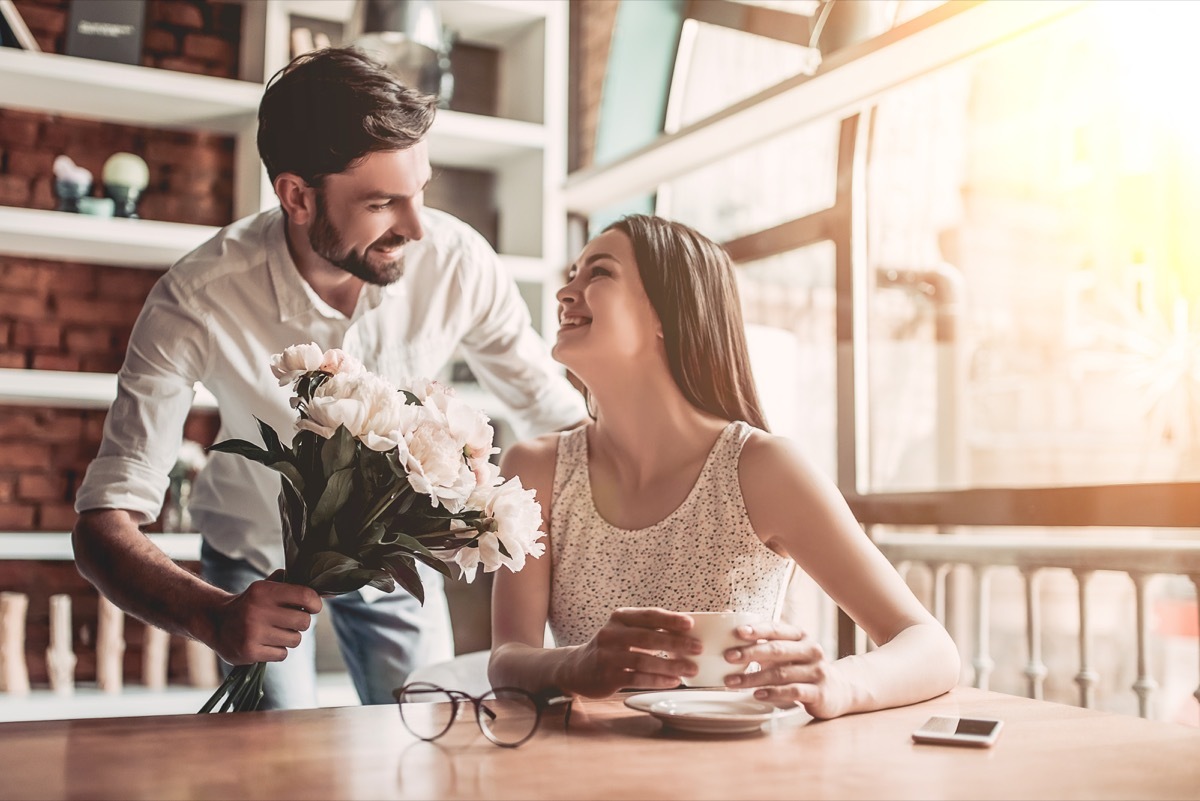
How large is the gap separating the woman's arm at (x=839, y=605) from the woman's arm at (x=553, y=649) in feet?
0.27

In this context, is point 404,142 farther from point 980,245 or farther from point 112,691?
point 980,245

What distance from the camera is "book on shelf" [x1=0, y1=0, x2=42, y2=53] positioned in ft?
9.75

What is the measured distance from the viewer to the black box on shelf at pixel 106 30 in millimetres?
3213

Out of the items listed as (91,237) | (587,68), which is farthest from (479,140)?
(91,237)

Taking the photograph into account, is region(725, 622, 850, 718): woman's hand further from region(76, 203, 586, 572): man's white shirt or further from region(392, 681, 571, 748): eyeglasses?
region(76, 203, 586, 572): man's white shirt

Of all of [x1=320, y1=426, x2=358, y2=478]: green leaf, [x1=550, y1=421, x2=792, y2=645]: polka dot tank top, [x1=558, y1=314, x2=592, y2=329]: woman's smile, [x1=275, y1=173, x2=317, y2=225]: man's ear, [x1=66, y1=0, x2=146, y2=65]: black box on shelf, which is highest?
[x1=66, y1=0, x2=146, y2=65]: black box on shelf

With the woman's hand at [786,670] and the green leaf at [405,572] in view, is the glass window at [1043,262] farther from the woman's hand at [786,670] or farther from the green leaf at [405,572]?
the green leaf at [405,572]

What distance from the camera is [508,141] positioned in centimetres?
358

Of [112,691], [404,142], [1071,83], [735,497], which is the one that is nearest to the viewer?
[735,497]

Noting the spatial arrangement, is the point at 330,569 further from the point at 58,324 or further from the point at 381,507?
the point at 58,324

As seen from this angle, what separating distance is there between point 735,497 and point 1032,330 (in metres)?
2.86

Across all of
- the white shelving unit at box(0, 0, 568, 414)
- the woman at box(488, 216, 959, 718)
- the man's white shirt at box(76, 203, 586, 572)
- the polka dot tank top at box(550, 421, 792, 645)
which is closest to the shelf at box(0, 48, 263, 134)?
the white shelving unit at box(0, 0, 568, 414)

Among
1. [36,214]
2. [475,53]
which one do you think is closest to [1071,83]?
[475,53]

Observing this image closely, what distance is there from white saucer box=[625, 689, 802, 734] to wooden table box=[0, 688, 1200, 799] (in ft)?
0.05
